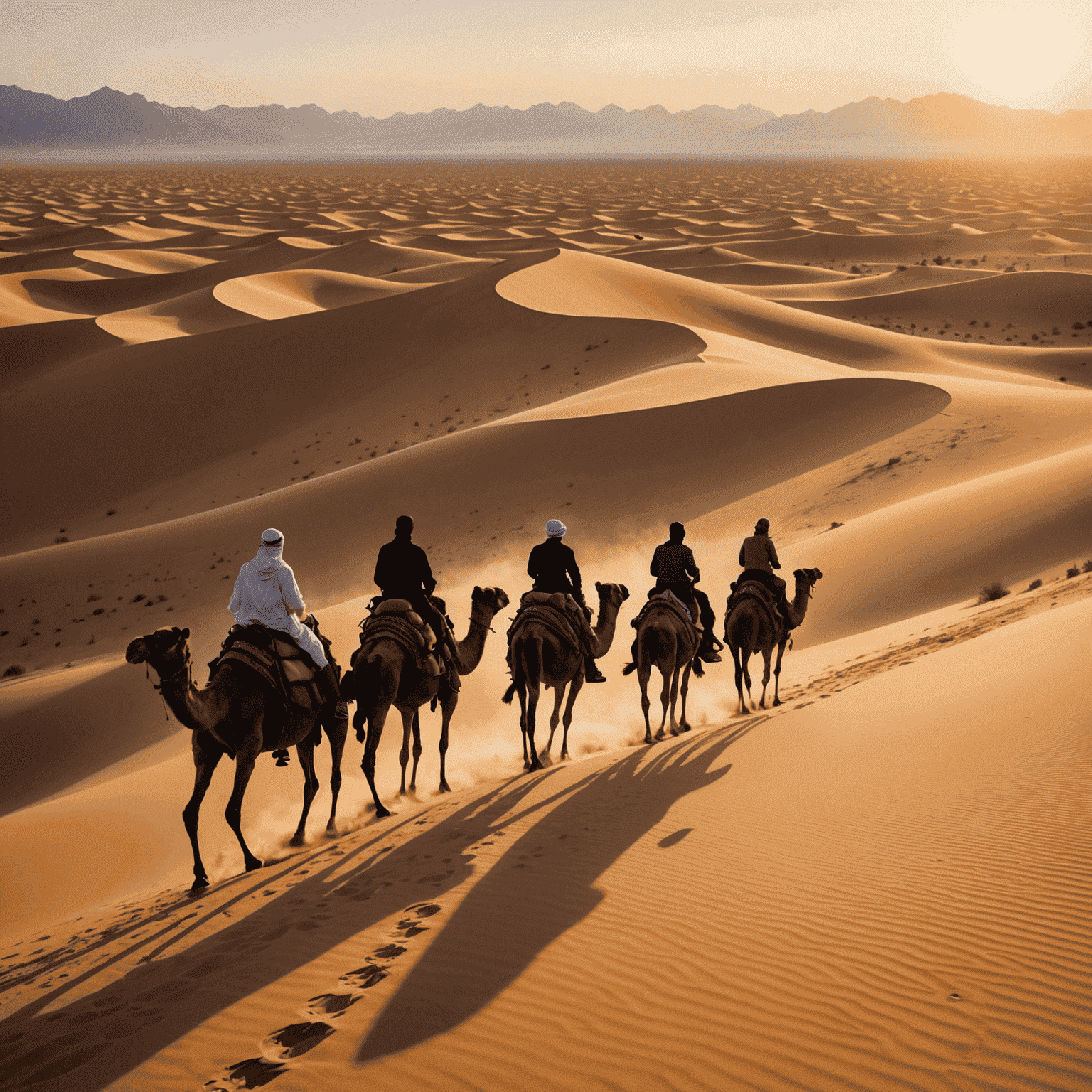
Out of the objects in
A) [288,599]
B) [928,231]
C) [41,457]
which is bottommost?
[41,457]

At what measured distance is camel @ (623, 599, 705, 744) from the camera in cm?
1054

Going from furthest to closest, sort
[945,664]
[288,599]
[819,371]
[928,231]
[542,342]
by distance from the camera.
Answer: [928,231], [542,342], [819,371], [945,664], [288,599]

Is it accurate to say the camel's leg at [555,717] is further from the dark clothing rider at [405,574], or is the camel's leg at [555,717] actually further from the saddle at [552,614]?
the dark clothing rider at [405,574]

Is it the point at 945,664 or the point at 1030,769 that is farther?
the point at 945,664

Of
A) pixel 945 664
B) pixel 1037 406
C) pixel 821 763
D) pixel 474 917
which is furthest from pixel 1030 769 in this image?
pixel 1037 406

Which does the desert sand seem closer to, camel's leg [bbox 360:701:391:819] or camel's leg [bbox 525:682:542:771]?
camel's leg [bbox 360:701:391:819]

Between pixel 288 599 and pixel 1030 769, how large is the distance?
5.93 m

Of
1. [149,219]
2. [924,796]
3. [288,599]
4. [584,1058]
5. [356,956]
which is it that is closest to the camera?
[584,1058]

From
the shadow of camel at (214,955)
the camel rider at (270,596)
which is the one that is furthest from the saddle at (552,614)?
the camel rider at (270,596)

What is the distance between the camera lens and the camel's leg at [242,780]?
7793 mm

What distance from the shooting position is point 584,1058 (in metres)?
4.61

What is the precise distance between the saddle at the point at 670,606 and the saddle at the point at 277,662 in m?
3.65

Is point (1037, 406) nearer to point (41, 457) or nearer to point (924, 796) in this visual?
point (924, 796)

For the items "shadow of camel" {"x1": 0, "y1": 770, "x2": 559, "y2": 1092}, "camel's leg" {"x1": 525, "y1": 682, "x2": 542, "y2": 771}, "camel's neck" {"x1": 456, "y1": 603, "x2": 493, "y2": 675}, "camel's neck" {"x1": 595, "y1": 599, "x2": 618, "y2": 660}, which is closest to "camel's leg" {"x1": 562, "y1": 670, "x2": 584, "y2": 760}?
"camel's neck" {"x1": 595, "y1": 599, "x2": 618, "y2": 660}
